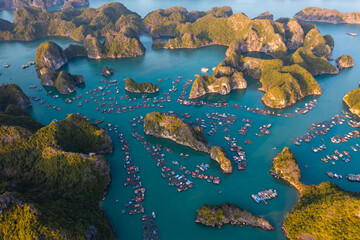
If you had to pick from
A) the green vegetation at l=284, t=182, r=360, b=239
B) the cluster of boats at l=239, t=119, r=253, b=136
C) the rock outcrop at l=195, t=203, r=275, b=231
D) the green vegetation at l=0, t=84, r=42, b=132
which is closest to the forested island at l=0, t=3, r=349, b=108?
the cluster of boats at l=239, t=119, r=253, b=136

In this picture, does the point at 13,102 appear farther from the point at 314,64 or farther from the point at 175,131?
the point at 314,64

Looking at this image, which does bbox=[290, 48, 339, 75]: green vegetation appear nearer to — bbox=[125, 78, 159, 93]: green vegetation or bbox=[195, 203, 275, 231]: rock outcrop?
bbox=[125, 78, 159, 93]: green vegetation

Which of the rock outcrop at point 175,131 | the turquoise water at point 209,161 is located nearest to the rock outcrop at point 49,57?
the turquoise water at point 209,161

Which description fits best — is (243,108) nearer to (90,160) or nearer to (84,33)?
(90,160)

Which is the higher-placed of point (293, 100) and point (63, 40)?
point (63, 40)

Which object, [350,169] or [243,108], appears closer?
[350,169]

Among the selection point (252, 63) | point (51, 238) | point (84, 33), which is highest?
point (84, 33)

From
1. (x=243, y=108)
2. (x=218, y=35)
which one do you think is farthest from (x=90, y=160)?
(x=218, y=35)
